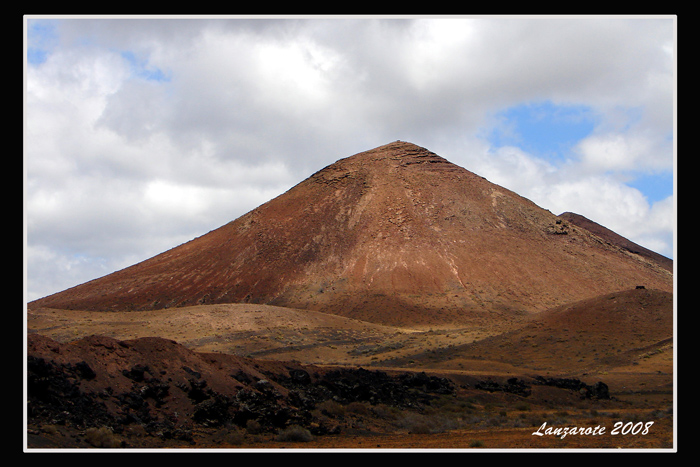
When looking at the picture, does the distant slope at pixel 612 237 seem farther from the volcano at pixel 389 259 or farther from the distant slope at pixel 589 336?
the distant slope at pixel 589 336

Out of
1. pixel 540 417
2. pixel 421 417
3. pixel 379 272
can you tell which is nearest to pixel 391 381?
pixel 421 417

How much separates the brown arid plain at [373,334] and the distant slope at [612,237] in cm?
111

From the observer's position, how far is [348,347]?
138ft

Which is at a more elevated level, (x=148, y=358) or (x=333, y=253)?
(x=333, y=253)

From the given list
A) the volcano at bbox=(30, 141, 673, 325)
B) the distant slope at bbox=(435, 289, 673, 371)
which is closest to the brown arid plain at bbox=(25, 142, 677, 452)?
the distant slope at bbox=(435, 289, 673, 371)

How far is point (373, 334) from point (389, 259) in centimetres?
2619

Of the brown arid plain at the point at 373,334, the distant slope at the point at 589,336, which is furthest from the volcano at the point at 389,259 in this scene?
the distant slope at the point at 589,336

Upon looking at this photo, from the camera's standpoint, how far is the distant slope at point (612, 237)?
115562 mm

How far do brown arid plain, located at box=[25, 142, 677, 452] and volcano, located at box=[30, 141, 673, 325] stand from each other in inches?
11.5

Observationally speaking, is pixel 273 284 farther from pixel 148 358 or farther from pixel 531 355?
pixel 148 358

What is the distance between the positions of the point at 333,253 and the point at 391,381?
2096 inches

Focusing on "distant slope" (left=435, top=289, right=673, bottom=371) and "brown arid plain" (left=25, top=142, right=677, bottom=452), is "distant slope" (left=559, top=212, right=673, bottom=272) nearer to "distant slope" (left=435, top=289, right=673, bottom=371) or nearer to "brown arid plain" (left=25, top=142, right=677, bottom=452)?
"brown arid plain" (left=25, top=142, right=677, bottom=452)

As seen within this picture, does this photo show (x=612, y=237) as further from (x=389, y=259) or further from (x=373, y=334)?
(x=373, y=334)
